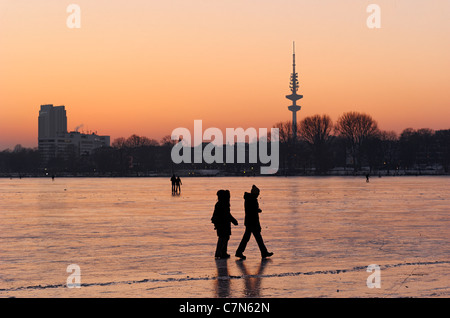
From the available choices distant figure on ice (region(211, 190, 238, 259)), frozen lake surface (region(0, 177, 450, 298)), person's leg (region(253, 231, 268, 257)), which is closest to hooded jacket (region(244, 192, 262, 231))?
person's leg (region(253, 231, 268, 257))

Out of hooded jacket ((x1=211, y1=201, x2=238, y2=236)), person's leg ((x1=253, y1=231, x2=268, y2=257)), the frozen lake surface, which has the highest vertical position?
hooded jacket ((x1=211, y1=201, x2=238, y2=236))

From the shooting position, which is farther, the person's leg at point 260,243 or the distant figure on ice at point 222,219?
the person's leg at point 260,243

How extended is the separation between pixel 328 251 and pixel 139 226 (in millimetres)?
8879

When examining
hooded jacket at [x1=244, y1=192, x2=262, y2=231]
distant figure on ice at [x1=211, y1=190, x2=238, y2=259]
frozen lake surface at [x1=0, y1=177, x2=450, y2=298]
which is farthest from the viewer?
hooded jacket at [x1=244, y1=192, x2=262, y2=231]

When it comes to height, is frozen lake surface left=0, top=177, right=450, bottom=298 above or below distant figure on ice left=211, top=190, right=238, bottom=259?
below

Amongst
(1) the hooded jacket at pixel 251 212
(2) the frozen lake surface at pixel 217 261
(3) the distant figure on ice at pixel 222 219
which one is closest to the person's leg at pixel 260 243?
(1) the hooded jacket at pixel 251 212

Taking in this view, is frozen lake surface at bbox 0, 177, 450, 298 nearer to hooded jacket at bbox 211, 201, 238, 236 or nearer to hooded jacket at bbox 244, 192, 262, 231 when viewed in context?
hooded jacket at bbox 211, 201, 238, 236

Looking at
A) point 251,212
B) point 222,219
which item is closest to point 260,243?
point 251,212

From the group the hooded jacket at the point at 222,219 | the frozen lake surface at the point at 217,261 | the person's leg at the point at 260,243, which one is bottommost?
the frozen lake surface at the point at 217,261

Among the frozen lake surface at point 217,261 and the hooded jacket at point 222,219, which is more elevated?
the hooded jacket at point 222,219

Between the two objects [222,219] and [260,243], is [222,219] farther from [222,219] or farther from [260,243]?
[260,243]

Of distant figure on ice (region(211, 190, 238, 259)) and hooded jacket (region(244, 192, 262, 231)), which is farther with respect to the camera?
hooded jacket (region(244, 192, 262, 231))

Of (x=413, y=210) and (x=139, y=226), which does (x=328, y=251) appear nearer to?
(x=139, y=226)

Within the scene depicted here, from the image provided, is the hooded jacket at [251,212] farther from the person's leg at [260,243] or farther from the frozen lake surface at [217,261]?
the frozen lake surface at [217,261]
